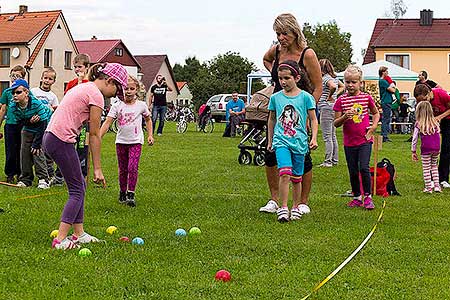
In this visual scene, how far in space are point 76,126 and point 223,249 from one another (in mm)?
1643

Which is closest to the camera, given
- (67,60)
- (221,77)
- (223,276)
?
(223,276)

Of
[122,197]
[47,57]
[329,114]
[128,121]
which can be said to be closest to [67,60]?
[47,57]

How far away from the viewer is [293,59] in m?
8.68

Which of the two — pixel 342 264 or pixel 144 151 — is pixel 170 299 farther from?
pixel 144 151

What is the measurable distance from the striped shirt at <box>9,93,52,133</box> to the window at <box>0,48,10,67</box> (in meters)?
54.6

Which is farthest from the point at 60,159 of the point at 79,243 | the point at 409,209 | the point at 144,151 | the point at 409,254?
the point at 144,151

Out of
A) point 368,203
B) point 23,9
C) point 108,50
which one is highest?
point 23,9

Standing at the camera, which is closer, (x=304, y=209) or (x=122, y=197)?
(x=304, y=209)

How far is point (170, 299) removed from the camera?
497 cm

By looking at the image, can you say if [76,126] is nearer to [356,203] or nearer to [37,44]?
[356,203]

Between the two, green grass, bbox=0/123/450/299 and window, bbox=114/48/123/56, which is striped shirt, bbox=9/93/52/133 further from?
window, bbox=114/48/123/56

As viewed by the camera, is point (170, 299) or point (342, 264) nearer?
point (170, 299)

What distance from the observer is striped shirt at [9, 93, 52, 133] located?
10.8m

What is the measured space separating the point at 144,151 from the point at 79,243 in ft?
37.0
